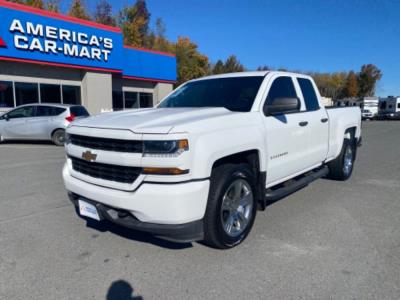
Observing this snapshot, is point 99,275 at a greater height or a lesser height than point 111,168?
lesser

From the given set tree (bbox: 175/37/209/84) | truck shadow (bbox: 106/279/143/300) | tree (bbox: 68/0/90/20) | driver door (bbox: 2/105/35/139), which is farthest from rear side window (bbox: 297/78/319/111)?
tree (bbox: 175/37/209/84)

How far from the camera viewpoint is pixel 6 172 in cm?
742

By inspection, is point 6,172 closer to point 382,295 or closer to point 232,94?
point 232,94

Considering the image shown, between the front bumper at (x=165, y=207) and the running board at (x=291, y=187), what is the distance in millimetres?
1324

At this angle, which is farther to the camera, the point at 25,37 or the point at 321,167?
the point at 25,37

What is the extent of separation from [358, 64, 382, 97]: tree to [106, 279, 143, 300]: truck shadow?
85034 mm

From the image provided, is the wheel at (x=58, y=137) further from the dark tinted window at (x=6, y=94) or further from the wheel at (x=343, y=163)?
the wheel at (x=343, y=163)

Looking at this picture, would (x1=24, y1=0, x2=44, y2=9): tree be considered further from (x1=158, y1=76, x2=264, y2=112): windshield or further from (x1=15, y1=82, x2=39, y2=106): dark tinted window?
(x1=158, y1=76, x2=264, y2=112): windshield

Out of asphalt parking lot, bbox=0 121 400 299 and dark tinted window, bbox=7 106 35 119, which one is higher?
dark tinted window, bbox=7 106 35 119

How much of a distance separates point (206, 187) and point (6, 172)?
6.16 meters

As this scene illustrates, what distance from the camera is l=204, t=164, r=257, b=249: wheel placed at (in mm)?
3252

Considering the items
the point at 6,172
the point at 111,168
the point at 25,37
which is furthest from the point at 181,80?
the point at 111,168

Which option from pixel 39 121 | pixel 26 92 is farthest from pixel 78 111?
pixel 26 92

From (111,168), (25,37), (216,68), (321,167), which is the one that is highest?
(216,68)
